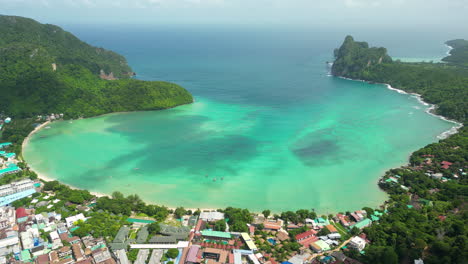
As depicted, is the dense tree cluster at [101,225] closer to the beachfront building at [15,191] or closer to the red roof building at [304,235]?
the beachfront building at [15,191]

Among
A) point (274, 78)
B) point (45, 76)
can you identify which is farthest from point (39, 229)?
point (274, 78)

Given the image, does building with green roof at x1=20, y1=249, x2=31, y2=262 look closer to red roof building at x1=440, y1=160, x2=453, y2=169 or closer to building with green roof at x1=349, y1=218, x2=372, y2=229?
building with green roof at x1=349, y1=218, x2=372, y2=229

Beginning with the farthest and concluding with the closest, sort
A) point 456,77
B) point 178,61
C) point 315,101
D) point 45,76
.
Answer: point 178,61 < point 456,77 < point 315,101 < point 45,76

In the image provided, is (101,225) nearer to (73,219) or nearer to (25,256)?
(73,219)

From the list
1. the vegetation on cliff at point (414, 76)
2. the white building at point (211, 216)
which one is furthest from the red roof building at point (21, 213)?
the vegetation on cliff at point (414, 76)

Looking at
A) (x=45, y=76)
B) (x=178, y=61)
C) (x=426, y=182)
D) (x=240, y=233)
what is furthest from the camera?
(x=178, y=61)

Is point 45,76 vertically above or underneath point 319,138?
above

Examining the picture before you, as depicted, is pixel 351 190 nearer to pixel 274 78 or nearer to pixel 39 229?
pixel 39 229
